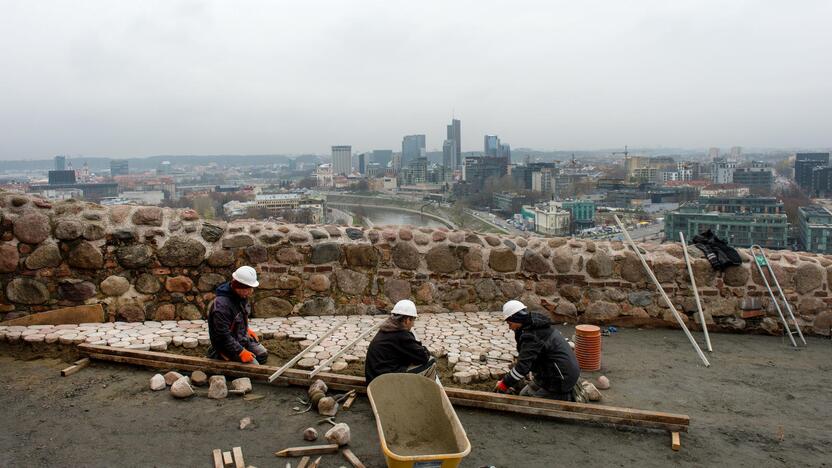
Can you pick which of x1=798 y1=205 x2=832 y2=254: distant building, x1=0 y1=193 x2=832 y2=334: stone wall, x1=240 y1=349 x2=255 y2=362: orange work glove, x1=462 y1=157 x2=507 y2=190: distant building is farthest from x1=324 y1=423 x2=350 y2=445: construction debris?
x1=462 y1=157 x2=507 y2=190: distant building

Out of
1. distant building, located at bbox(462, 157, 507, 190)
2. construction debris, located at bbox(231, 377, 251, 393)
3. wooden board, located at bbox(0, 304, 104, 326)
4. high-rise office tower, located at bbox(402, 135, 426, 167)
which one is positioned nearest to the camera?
construction debris, located at bbox(231, 377, 251, 393)

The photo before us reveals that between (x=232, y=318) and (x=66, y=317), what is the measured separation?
2.92m

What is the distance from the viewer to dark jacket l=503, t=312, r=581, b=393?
5367 mm

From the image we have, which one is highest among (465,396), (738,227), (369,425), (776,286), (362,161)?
(362,161)

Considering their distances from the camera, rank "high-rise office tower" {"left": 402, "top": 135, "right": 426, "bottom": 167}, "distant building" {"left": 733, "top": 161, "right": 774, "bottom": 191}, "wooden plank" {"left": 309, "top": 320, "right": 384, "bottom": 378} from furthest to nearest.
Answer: "high-rise office tower" {"left": 402, "top": 135, "right": 426, "bottom": 167} → "distant building" {"left": 733, "top": 161, "right": 774, "bottom": 191} → "wooden plank" {"left": 309, "top": 320, "right": 384, "bottom": 378}

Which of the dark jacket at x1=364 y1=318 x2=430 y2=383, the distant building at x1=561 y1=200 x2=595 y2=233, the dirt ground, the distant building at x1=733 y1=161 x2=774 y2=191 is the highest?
the distant building at x1=733 y1=161 x2=774 y2=191

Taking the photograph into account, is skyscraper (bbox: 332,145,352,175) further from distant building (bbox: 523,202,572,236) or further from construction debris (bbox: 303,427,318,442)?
construction debris (bbox: 303,427,318,442)

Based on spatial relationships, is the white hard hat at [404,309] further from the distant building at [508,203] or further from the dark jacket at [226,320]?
the distant building at [508,203]

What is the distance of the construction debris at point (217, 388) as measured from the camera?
18.3 ft

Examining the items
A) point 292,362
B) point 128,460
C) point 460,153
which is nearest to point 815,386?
point 292,362

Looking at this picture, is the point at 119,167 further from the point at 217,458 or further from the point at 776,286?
the point at 217,458

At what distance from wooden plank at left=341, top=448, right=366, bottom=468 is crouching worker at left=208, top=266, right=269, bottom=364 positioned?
75.2 inches

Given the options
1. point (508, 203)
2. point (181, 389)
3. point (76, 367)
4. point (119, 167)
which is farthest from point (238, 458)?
point (119, 167)

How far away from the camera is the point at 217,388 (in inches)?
221
